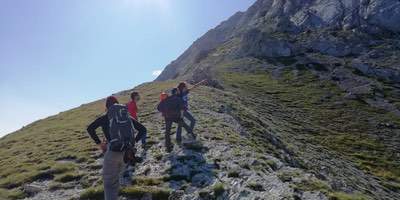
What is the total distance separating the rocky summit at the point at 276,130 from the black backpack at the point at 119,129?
389cm

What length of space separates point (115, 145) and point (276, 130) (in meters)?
34.7

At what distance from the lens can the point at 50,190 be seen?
2098 centimetres

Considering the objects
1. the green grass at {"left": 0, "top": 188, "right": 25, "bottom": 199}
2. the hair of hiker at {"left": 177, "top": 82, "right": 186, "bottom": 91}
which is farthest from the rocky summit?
the hair of hiker at {"left": 177, "top": 82, "right": 186, "bottom": 91}

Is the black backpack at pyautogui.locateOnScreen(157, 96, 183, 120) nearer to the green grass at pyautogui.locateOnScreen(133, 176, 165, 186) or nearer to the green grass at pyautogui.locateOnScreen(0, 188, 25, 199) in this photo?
the green grass at pyautogui.locateOnScreen(133, 176, 165, 186)

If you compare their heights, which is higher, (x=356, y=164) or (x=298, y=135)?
(x=298, y=135)

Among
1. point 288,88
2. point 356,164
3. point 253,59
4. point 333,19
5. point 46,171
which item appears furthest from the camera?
point 333,19

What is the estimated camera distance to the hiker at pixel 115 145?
14.7m

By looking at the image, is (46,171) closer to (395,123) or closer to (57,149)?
(57,149)

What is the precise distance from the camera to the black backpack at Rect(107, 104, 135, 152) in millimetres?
14938

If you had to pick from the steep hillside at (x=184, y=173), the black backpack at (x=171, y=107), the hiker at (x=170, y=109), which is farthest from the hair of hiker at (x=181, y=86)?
the steep hillside at (x=184, y=173)

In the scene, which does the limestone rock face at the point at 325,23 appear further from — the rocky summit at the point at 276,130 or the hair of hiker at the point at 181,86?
the hair of hiker at the point at 181,86

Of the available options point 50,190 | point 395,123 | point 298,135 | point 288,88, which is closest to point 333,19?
point 288,88

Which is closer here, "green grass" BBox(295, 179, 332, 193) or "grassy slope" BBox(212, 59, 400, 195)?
"green grass" BBox(295, 179, 332, 193)

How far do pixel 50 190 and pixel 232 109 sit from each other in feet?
99.9
